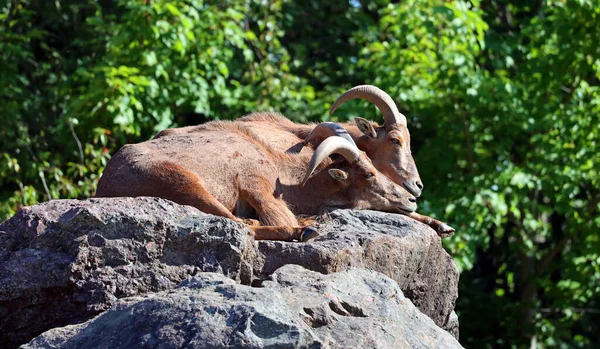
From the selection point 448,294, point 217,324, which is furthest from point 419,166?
point 217,324

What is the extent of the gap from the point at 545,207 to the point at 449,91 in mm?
2237

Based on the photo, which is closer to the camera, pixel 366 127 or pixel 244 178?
pixel 244 178

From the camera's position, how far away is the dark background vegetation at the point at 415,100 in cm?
1414

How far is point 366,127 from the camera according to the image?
9914 millimetres

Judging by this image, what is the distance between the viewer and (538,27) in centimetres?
1602

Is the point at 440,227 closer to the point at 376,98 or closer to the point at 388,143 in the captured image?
the point at 388,143

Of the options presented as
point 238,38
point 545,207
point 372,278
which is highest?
point 545,207

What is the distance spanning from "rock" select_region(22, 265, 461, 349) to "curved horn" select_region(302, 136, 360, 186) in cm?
219

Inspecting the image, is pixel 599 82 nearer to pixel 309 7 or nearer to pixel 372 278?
pixel 309 7

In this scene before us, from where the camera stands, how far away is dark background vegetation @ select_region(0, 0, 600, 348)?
14.1 meters

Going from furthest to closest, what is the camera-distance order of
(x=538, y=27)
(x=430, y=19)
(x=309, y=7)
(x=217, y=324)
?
(x=309, y=7) < (x=538, y=27) < (x=430, y=19) < (x=217, y=324)

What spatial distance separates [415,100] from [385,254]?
8.07 meters

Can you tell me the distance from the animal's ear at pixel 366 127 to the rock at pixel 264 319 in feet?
13.3

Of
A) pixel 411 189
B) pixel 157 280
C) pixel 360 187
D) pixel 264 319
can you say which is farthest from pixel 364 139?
pixel 264 319
